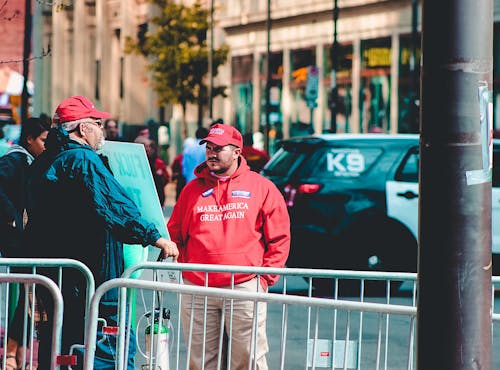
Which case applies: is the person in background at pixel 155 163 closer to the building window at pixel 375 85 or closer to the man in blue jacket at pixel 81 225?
the man in blue jacket at pixel 81 225

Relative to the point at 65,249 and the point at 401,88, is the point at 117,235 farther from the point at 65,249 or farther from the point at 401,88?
the point at 401,88

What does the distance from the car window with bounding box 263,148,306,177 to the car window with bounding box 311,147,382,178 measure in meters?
0.21

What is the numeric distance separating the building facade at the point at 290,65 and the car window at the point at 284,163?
15.1 meters

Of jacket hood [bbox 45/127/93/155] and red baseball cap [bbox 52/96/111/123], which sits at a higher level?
red baseball cap [bbox 52/96/111/123]

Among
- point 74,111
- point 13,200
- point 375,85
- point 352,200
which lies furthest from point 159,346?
point 375,85

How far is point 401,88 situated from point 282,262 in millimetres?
32643

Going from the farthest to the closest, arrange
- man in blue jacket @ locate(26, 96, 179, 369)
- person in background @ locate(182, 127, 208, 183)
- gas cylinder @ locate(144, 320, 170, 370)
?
person in background @ locate(182, 127, 208, 183) < man in blue jacket @ locate(26, 96, 179, 369) < gas cylinder @ locate(144, 320, 170, 370)

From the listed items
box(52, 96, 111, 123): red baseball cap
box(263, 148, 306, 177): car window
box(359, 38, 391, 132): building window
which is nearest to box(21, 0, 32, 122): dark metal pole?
box(263, 148, 306, 177): car window

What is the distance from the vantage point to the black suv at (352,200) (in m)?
14.0

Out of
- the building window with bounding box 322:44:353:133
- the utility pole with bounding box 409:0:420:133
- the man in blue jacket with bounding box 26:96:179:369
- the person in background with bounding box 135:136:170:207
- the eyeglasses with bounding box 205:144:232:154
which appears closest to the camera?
the man in blue jacket with bounding box 26:96:179:369

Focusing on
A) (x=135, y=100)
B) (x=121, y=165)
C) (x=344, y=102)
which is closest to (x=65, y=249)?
(x=121, y=165)

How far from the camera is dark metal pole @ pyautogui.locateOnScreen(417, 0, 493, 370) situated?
13.6 feet

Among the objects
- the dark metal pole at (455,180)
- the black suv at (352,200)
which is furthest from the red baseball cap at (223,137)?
the black suv at (352,200)

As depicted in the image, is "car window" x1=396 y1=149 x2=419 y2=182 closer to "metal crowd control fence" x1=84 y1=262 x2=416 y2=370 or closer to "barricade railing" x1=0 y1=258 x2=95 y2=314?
"metal crowd control fence" x1=84 y1=262 x2=416 y2=370
